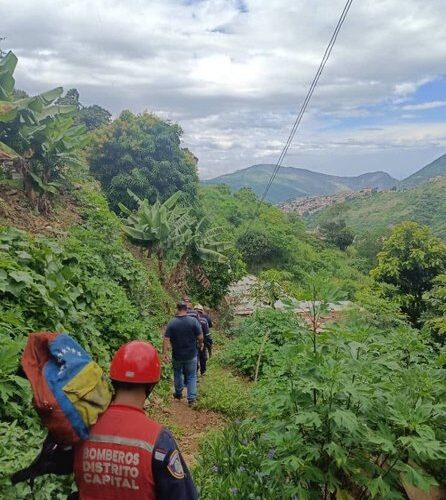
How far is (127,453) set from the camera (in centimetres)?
215

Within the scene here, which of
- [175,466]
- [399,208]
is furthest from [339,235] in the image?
[175,466]

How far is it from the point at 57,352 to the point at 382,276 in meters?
17.4

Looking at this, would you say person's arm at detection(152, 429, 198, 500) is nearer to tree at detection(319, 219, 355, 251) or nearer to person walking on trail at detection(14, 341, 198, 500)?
person walking on trail at detection(14, 341, 198, 500)

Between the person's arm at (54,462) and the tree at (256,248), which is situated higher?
the person's arm at (54,462)

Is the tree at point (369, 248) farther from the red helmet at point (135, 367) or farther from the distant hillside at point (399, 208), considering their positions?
the red helmet at point (135, 367)

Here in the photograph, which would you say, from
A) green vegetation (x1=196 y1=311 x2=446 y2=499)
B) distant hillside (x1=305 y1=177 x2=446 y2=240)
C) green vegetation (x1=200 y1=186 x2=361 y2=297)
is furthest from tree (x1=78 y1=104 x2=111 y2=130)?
distant hillside (x1=305 y1=177 x2=446 y2=240)

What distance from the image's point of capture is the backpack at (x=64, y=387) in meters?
2.07

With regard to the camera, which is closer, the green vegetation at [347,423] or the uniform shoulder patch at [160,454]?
the uniform shoulder patch at [160,454]

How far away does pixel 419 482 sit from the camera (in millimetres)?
2941

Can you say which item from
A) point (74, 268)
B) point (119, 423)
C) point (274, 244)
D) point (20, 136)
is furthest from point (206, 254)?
point (274, 244)

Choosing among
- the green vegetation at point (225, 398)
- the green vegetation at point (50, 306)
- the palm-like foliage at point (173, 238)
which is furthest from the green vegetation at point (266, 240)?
the green vegetation at point (225, 398)

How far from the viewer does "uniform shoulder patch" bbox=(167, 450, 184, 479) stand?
215 cm

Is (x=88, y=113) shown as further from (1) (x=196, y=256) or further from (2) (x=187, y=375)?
(2) (x=187, y=375)

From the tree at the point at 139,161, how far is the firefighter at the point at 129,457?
20.5 m
